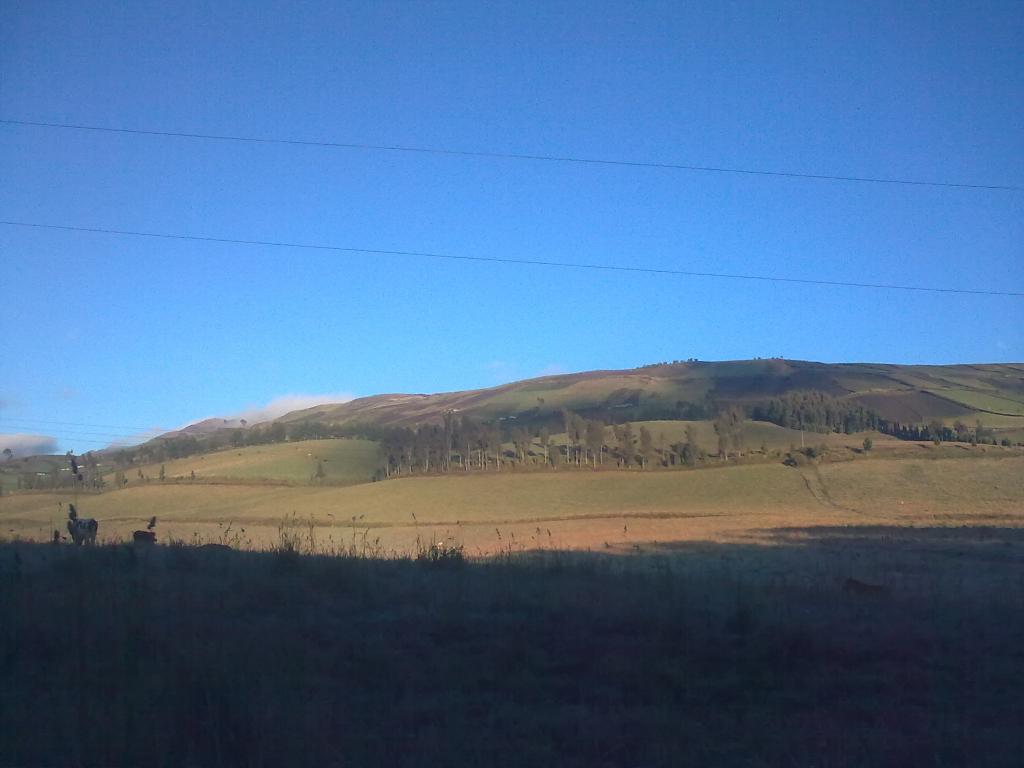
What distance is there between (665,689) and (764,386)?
7107cm

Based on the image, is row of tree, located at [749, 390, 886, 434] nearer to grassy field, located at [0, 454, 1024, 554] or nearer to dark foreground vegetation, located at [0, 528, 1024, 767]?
grassy field, located at [0, 454, 1024, 554]

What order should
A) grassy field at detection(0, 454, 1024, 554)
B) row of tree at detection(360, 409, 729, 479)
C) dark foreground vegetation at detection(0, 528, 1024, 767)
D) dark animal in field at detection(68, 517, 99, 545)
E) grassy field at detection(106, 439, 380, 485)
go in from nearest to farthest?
dark foreground vegetation at detection(0, 528, 1024, 767) < dark animal in field at detection(68, 517, 99, 545) < grassy field at detection(0, 454, 1024, 554) < grassy field at detection(106, 439, 380, 485) < row of tree at detection(360, 409, 729, 479)

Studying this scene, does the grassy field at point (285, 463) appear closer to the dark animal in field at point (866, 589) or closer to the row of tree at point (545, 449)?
the row of tree at point (545, 449)

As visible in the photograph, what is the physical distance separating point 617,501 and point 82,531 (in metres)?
28.5

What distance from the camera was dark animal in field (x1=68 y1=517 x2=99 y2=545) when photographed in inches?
508

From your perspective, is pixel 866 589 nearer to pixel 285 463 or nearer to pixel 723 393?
pixel 285 463

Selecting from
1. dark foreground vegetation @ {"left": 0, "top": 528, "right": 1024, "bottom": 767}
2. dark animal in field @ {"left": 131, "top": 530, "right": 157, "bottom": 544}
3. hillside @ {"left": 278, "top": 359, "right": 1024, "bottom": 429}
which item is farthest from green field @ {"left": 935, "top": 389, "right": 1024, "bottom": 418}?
dark animal in field @ {"left": 131, "top": 530, "right": 157, "bottom": 544}

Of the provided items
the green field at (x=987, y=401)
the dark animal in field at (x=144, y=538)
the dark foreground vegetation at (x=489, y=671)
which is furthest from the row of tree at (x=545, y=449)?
the dark foreground vegetation at (x=489, y=671)

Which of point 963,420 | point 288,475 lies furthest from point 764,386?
point 288,475

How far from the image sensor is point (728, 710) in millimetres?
6105

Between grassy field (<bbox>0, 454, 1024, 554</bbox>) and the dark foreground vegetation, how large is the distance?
14614 millimetres

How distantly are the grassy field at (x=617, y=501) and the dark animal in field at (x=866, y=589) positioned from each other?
43.1ft

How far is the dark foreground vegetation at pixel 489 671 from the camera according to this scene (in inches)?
209

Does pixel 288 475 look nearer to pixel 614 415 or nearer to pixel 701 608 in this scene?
pixel 614 415
